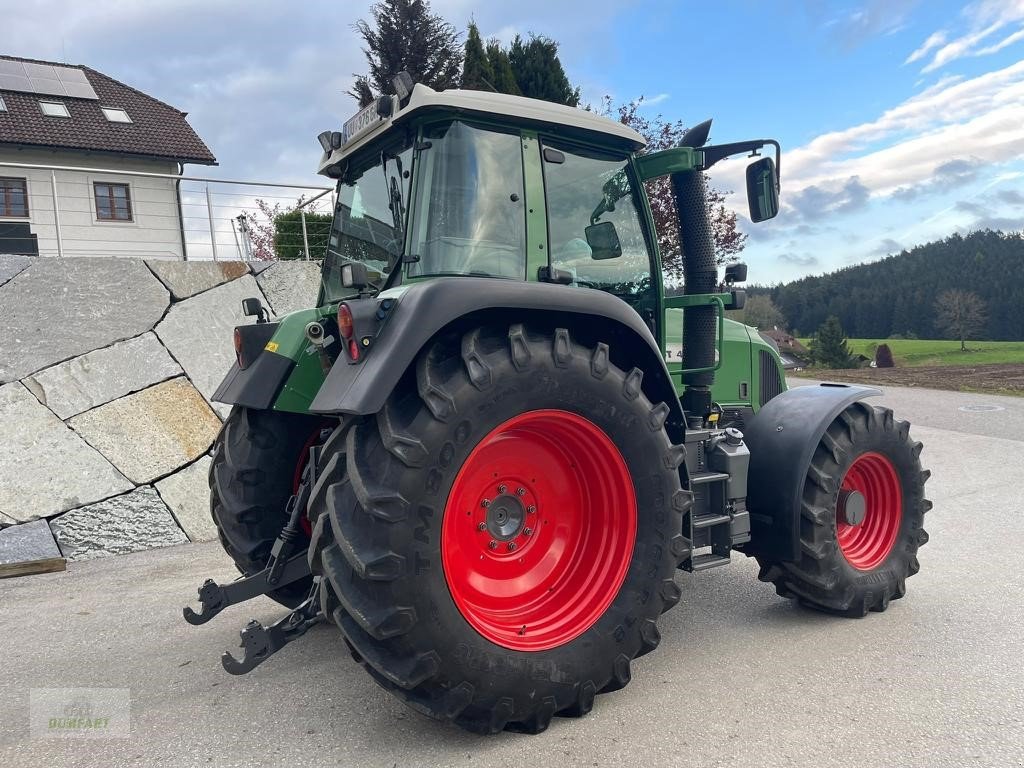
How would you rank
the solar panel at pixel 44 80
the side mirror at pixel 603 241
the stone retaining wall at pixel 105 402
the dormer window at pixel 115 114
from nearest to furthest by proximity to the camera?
the side mirror at pixel 603 241 → the stone retaining wall at pixel 105 402 → the solar panel at pixel 44 80 → the dormer window at pixel 115 114

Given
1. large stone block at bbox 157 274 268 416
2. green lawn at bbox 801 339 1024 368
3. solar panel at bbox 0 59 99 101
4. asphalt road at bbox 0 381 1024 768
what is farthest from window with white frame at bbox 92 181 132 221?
green lawn at bbox 801 339 1024 368

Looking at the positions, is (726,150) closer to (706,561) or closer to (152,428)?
(706,561)

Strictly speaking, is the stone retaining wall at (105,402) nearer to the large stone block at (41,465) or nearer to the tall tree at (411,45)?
the large stone block at (41,465)

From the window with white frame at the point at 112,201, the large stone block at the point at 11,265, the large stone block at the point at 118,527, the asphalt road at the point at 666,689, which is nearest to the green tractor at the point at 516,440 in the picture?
the asphalt road at the point at 666,689

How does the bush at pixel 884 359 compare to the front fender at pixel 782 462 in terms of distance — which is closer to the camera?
the front fender at pixel 782 462

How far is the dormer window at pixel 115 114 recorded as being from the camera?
20.9 metres

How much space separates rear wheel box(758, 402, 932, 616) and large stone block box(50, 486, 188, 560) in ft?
15.3

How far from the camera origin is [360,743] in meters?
2.40

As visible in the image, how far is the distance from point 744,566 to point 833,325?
28.3 metres

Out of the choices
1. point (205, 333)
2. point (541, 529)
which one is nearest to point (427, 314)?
point (541, 529)

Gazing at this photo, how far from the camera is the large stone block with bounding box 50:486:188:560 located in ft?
17.5

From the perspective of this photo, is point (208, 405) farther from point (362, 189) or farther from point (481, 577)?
point (481, 577)

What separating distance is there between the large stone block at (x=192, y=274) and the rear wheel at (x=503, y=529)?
4.49m

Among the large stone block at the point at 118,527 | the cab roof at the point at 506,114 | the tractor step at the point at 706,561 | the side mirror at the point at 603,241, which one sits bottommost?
the large stone block at the point at 118,527
